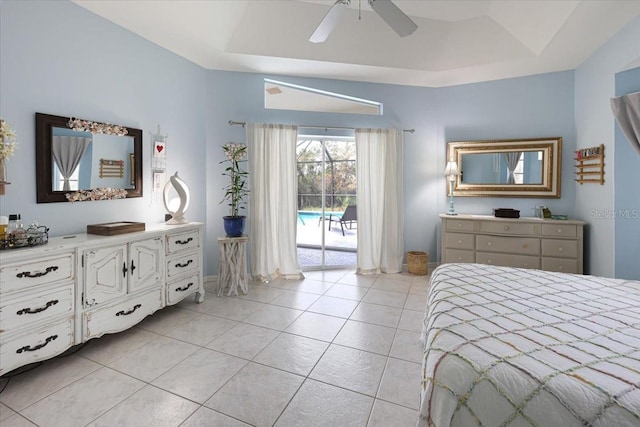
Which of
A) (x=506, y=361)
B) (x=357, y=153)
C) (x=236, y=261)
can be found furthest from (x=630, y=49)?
(x=236, y=261)

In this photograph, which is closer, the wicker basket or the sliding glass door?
the wicker basket

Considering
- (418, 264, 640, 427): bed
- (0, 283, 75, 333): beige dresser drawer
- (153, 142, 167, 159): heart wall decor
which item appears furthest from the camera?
(153, 142, 167, 159): heart wall decor

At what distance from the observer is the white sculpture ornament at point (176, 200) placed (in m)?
3.30

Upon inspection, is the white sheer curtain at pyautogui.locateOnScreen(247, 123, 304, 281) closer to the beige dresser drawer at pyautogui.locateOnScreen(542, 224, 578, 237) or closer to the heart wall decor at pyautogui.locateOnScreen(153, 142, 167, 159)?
the heart wall decor at pyautogui.locateOnScreen(153, 142, 167, 159)

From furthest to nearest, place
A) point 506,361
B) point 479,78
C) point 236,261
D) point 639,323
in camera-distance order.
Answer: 1. point 479,78
2. point 236,261
3. point 639,323
4. point 506,361

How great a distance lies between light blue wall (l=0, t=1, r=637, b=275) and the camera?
7.73ft

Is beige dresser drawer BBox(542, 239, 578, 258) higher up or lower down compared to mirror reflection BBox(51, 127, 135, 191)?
lower down

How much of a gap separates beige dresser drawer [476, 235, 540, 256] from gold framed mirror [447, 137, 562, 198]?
0.73 metres

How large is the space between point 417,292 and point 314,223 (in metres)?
1.89

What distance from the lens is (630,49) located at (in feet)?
9.76

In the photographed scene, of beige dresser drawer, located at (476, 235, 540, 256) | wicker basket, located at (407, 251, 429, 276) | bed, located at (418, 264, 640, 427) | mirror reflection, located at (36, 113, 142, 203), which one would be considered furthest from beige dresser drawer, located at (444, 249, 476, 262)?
mirror reflection, located at (36, 113, 142, 203)

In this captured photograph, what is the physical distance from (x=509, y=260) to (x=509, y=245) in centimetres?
20

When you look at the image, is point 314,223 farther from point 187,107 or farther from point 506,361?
point 506,361

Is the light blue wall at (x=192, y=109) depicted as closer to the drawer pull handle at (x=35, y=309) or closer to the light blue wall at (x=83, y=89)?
the light blue wall at (x=83, y=89)
